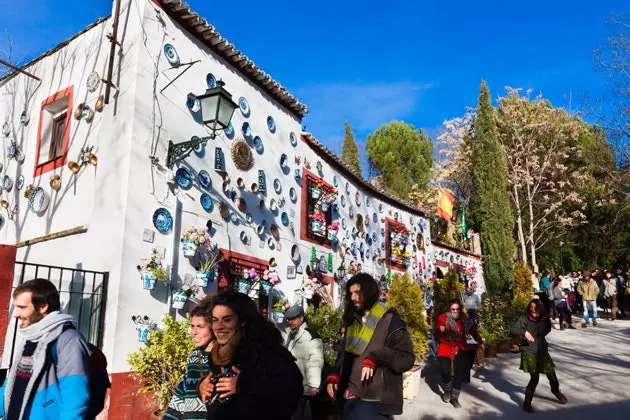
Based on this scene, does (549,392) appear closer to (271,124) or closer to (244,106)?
(271,124)

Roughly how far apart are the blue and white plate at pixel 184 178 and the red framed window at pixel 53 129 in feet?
6.92

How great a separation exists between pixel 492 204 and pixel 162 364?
61.3 ft

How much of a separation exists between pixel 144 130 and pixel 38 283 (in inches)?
179

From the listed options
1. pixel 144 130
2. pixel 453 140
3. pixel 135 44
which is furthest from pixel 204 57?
pixel 453 140

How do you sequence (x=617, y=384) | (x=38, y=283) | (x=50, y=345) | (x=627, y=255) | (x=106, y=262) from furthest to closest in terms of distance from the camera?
(x=627, y=255) < (x=617, y=384) < (x=106, y=262) < (x=38, y=283) < (x=50, y=345)

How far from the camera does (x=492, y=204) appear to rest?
21.4 meters

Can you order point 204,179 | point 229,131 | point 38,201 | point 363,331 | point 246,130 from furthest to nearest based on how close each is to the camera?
point 246,130, point 229,131, point 204,179, point 38,201, point 363,331

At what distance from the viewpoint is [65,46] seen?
8352mm

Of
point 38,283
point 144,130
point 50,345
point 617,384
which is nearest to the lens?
point 50,345

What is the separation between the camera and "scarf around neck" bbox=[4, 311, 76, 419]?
2.44 m

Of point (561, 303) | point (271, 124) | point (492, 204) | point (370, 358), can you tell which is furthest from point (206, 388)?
point (492, 204)

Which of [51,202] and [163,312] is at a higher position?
[51,202]

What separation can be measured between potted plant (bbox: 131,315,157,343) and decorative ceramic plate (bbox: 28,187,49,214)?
115 inches

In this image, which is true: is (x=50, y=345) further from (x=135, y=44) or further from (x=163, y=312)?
(x=135, y=44)
